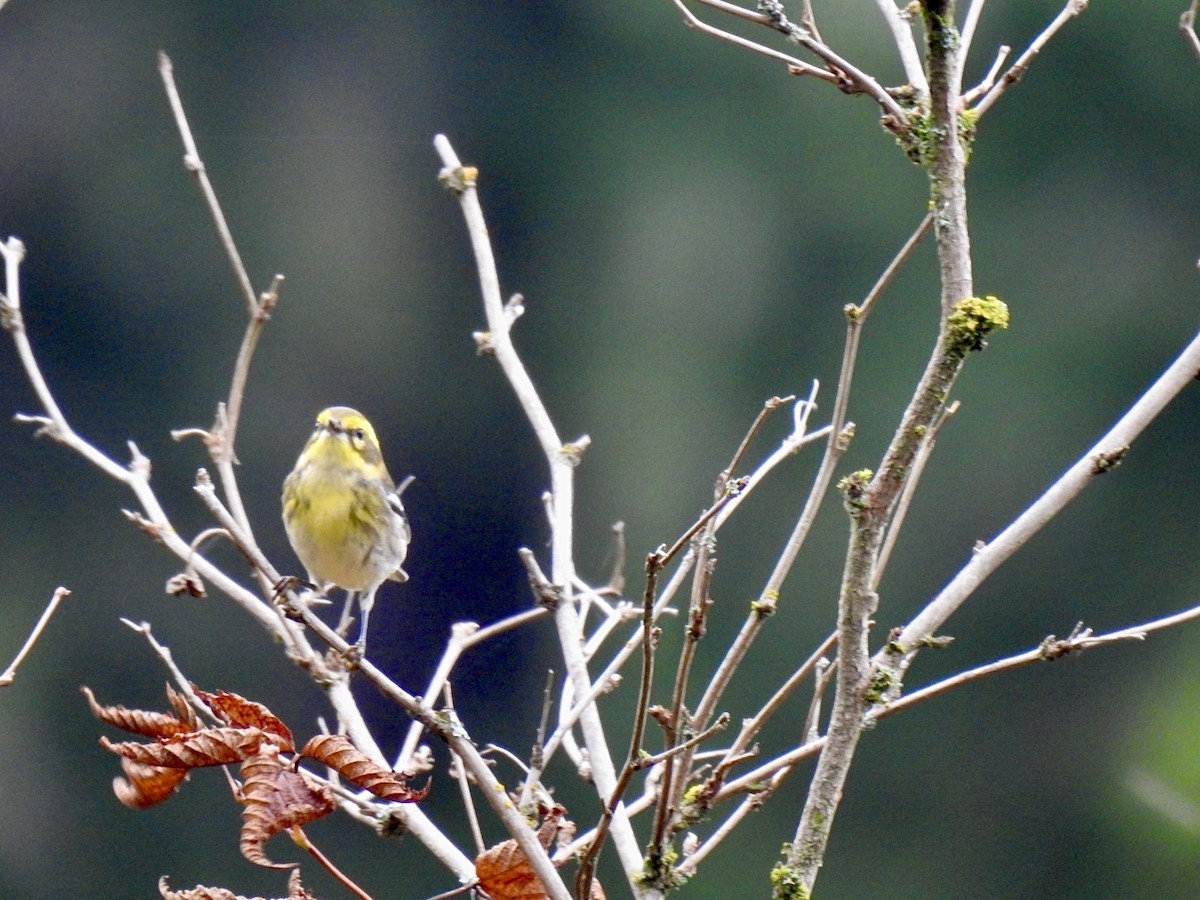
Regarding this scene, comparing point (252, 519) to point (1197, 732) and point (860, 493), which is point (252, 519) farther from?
point (860, 493)

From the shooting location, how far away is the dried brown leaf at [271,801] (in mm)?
1469

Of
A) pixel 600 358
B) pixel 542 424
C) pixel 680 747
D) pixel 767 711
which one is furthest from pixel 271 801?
pixel 600 358

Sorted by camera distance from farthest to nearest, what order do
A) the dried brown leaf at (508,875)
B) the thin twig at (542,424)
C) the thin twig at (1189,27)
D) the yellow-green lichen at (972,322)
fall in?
the thin twig at (542,424), the thin twig at (1189,27), the dried brown leaf at (508,875), the yellow-green lichen at (972,322)

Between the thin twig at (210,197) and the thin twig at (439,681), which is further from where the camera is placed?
the thin twig at (439,681)

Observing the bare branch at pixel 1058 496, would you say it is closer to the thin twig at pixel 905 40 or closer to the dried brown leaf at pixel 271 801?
the thin twig at pixel 905 40

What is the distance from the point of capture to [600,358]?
16.1 meters

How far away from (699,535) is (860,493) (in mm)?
233

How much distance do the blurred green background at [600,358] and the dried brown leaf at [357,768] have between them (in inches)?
473

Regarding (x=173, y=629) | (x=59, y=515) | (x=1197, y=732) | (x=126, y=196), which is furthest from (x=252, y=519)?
(x=1197, y=732)

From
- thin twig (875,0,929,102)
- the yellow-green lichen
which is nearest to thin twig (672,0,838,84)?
thin twig (875,0,929,102)

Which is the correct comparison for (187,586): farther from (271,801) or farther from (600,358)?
(600,358)

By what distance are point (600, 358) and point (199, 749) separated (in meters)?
14.6

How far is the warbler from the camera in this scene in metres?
3.30

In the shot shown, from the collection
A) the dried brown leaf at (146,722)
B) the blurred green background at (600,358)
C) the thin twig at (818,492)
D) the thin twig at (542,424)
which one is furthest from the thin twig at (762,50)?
the blurred green background at (600,358)
